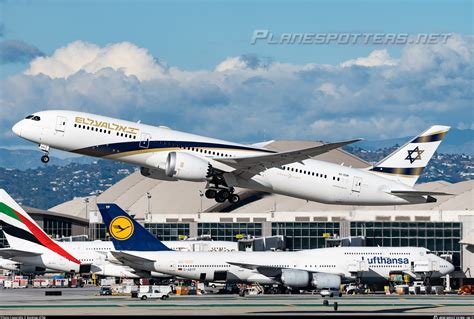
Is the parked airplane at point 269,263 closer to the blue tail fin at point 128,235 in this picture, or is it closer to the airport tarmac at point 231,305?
the blue tail fin at point 128,235

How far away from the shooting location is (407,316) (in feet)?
235

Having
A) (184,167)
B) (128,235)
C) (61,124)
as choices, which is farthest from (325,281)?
(61,124)

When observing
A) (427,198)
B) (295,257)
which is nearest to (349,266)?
(295,257)

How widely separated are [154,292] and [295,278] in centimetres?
1392

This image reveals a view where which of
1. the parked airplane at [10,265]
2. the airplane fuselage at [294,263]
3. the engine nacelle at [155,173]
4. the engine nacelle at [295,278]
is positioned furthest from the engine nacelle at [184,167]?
the parked airplane at [10,265]

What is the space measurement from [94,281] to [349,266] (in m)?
38.2

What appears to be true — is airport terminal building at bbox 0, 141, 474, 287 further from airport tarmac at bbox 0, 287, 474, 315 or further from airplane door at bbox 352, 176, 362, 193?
airplane door at bbox 352, 176, 362, 193

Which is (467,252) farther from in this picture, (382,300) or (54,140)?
(54,140)

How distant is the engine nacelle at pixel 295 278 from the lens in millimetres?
96812

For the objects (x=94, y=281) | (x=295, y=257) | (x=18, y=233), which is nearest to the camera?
(x=295, y=257)

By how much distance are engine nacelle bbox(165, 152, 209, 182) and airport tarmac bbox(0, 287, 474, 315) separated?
9757 mm

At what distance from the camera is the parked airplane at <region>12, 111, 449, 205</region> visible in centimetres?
7550

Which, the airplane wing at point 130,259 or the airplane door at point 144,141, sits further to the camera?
the airplane wing at point 130,259

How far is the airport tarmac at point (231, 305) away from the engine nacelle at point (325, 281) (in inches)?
53.0
